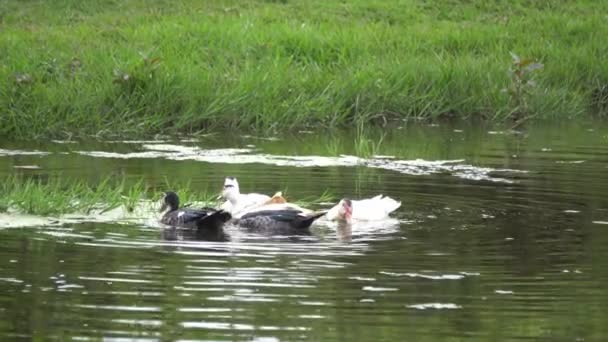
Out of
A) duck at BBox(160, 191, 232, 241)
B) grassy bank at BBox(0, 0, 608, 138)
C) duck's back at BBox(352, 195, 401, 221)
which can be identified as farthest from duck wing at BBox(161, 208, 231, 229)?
grassy bank at BBox(0, 0, 608, 138)

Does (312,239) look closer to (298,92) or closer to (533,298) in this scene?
(533,298)

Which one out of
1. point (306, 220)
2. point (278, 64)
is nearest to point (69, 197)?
→ point (306, 220)

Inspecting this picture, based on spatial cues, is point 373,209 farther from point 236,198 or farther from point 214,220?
point 214,220

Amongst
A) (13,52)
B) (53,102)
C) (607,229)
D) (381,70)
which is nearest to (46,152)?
(53,102)

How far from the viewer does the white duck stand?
1116cm

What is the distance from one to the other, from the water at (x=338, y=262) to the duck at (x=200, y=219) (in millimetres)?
225

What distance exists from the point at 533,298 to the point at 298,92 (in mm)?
10515

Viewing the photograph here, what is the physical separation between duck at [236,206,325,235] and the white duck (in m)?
0.32

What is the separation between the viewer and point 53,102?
1670 cm

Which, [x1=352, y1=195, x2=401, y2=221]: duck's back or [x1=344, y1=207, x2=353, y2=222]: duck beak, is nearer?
[x1=344, y1=207, x2=353, y2=222]: duck beak

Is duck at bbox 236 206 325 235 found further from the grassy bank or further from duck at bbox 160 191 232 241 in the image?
the grassy bank

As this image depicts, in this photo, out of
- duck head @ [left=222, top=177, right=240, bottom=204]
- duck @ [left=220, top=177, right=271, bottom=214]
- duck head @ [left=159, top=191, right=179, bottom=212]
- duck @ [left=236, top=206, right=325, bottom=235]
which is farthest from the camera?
duck head @ [left=222, top=177, right=240, bottom=204]

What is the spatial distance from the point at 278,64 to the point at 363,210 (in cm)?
798

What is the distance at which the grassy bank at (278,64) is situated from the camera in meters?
17.1
